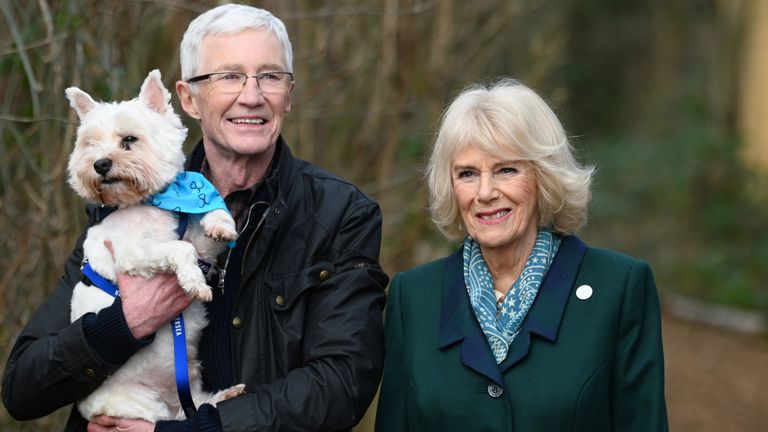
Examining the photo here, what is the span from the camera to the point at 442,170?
3896 mm

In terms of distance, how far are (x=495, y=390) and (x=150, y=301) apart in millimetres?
1251

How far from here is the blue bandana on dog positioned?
11.6 feet

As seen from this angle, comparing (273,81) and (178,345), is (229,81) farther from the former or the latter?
(178,345)

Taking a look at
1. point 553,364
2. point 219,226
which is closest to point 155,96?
point 219,226

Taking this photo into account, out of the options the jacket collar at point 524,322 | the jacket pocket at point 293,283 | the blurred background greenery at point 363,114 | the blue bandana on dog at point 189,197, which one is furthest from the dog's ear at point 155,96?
the jacket collar at point 524,322

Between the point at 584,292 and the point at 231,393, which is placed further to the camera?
the point at 584,292

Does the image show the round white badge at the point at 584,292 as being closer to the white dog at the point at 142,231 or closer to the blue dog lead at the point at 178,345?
the white dog at the point at 142,231

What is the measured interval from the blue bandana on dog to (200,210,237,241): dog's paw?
0.10 ft

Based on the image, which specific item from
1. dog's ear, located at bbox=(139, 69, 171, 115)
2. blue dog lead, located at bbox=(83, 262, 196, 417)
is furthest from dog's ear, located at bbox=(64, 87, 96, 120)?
blue dog lead, located at bbox=(83, 262, 196, 417)

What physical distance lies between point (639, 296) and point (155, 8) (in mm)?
3405

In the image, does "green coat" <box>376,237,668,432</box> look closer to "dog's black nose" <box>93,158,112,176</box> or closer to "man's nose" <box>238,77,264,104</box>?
"man's nose" <box>238,77,264,104</box>

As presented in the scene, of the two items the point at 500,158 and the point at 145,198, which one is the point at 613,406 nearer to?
the point at 500,158

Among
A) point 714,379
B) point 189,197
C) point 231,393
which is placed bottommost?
point 714,379

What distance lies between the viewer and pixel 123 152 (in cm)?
346
